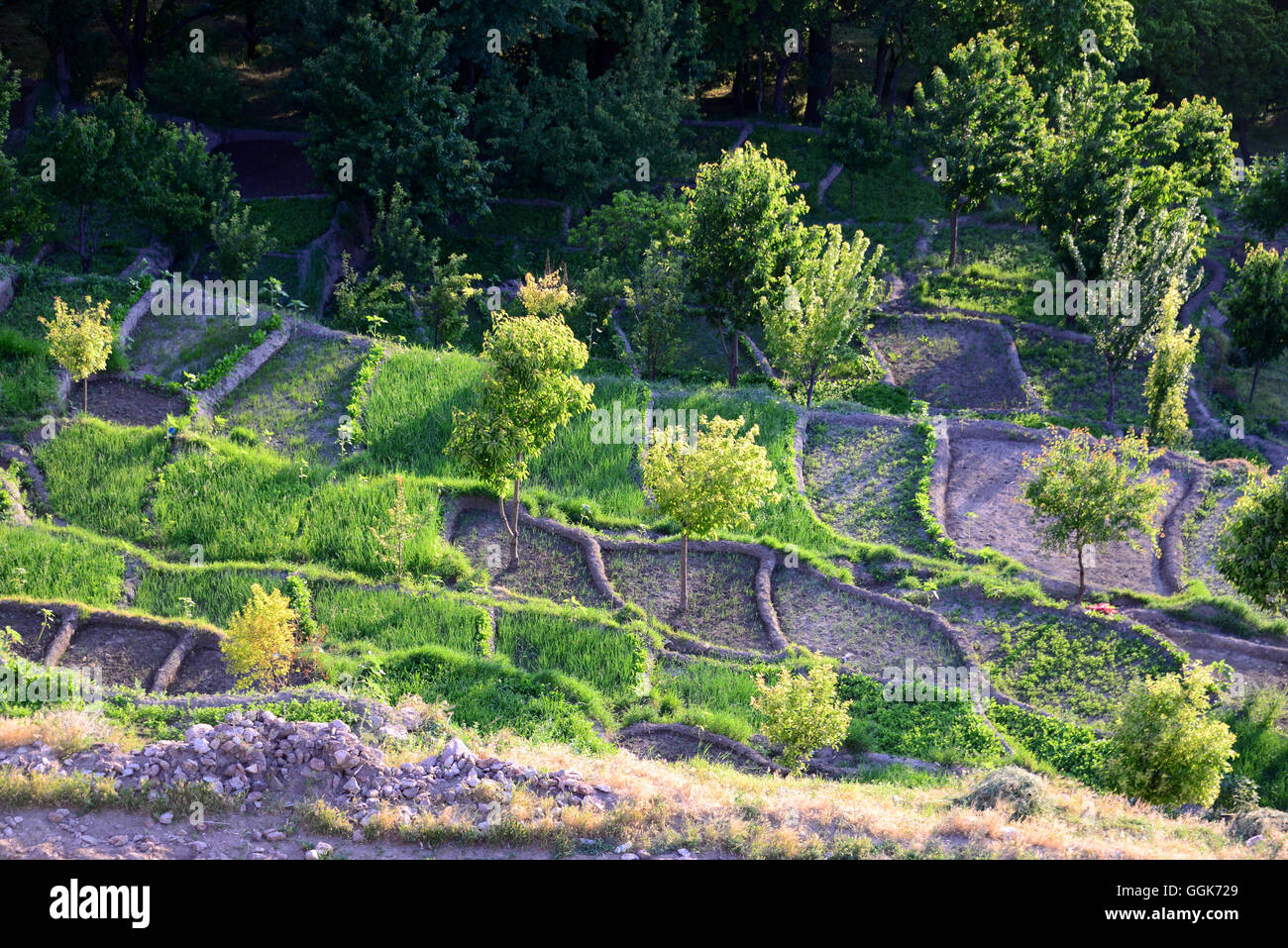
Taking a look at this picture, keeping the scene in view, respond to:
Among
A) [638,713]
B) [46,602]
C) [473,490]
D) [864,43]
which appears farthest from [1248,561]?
[864,43]

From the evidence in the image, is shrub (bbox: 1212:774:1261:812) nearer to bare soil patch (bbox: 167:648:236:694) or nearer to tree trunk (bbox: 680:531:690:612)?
tree trunk (bbox: 680:531:690:612)

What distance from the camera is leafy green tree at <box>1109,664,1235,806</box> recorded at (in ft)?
62.0

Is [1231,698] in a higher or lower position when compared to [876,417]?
lower

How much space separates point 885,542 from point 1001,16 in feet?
112

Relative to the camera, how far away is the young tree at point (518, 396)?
25312 mm

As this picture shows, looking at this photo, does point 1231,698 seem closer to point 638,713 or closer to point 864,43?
point 638,713

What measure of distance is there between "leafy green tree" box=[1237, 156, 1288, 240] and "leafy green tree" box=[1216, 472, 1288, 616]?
27196mm

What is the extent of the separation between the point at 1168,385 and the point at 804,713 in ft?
62.9

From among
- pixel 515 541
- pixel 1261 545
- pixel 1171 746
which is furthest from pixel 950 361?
pixel 1171 746

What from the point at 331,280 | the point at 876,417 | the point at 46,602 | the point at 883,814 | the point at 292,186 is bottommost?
the point at 883,814

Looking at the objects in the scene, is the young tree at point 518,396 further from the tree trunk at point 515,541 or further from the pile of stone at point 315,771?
the pile of stone at point 315,771

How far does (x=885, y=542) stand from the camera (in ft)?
95.6

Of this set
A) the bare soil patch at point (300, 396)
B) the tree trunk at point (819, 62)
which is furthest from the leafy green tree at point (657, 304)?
the tree trunk at point (819, 62)

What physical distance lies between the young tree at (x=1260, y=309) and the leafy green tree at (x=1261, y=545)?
19549 millimetres
